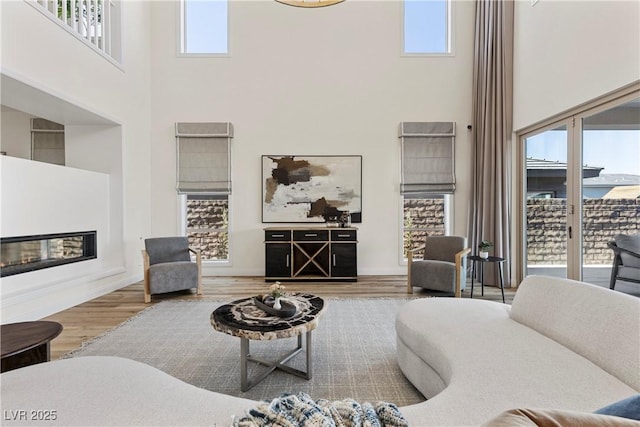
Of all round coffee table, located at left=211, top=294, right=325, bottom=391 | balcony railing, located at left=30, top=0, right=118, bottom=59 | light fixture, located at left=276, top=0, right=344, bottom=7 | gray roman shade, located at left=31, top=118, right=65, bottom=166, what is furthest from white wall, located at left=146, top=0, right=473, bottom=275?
round coffee table, located at left=211, top=294, right=325, bottom=391

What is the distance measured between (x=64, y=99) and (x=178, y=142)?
183 cm

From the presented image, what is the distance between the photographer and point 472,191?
508cm

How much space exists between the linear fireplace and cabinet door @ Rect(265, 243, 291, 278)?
2460 mm

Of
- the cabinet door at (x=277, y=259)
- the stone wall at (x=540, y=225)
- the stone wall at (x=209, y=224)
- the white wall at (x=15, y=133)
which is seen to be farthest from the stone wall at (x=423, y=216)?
the white wall at (x=15, y=133)

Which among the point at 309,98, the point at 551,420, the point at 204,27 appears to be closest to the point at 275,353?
the point at 551,420

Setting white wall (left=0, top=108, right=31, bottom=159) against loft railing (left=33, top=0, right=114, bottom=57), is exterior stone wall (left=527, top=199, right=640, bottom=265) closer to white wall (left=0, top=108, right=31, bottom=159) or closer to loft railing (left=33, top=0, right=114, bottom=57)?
loft railing (left=33, top=0, right=114, bottom=57)

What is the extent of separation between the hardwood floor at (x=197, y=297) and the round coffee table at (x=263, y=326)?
5.36ft

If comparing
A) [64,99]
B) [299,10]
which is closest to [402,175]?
[299,10]

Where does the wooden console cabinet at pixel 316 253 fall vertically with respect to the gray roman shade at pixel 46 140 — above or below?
below

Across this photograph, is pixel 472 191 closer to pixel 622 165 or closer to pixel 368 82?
pixel 622 165

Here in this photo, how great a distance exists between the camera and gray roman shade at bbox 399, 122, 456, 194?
5.25 meters

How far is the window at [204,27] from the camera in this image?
17.5ft

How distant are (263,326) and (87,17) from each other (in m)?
4.85

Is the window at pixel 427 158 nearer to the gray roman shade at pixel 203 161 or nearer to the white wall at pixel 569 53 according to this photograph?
the white wall at pixel 569 53
